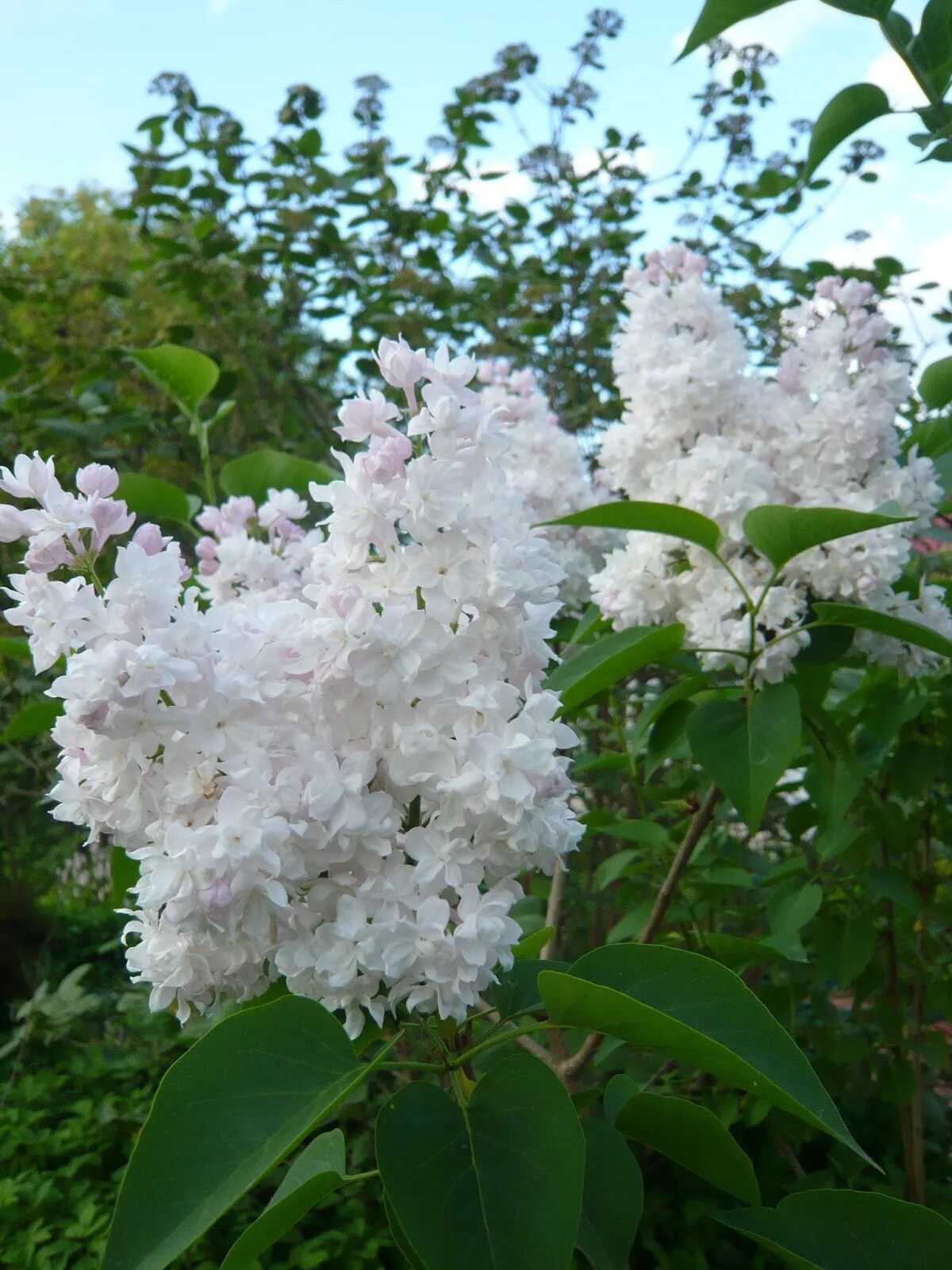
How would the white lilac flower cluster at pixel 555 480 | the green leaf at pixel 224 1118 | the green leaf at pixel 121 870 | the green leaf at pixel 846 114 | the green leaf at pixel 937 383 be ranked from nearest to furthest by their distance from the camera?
the green leaf at pixel 224 1118, the green leaf at pixel 846 114, the green leaf at pixel 121 870, the green leaf at pixel 937 383, the white lilac flower cluster at pixel 555 480

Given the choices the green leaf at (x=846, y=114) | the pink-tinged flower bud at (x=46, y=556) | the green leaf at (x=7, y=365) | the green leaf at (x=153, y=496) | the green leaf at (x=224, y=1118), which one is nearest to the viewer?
the green leaf at (x=224, y=1118)

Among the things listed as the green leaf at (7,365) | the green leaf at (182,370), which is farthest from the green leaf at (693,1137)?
the green leaf at (7,365)

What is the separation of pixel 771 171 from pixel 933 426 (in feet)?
4.66

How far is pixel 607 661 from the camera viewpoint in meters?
1.13

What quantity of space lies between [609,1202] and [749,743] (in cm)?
50

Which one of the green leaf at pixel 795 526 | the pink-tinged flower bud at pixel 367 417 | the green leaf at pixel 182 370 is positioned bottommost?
the green leaf at pixel 795 526

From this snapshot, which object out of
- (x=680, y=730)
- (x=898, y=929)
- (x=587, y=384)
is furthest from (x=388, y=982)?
(x=587, y=384)

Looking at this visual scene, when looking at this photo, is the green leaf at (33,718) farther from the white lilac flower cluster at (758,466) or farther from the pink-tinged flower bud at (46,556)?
the white lilac flower cluster at (758,466)

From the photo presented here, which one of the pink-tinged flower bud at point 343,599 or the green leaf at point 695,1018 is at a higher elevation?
the pink-tinged flower bud at point 343,599

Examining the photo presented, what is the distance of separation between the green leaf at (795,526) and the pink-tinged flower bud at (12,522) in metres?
0.69

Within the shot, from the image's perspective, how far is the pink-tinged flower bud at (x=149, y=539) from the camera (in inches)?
31.1

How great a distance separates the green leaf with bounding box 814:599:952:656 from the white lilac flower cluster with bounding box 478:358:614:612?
2.30 ft

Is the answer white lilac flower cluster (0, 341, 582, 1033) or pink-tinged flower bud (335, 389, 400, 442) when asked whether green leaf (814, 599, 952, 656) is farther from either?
pink-tinged flower bud (335, 389, 400, 442)

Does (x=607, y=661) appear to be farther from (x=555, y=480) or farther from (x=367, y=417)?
(x=555, y=480)
